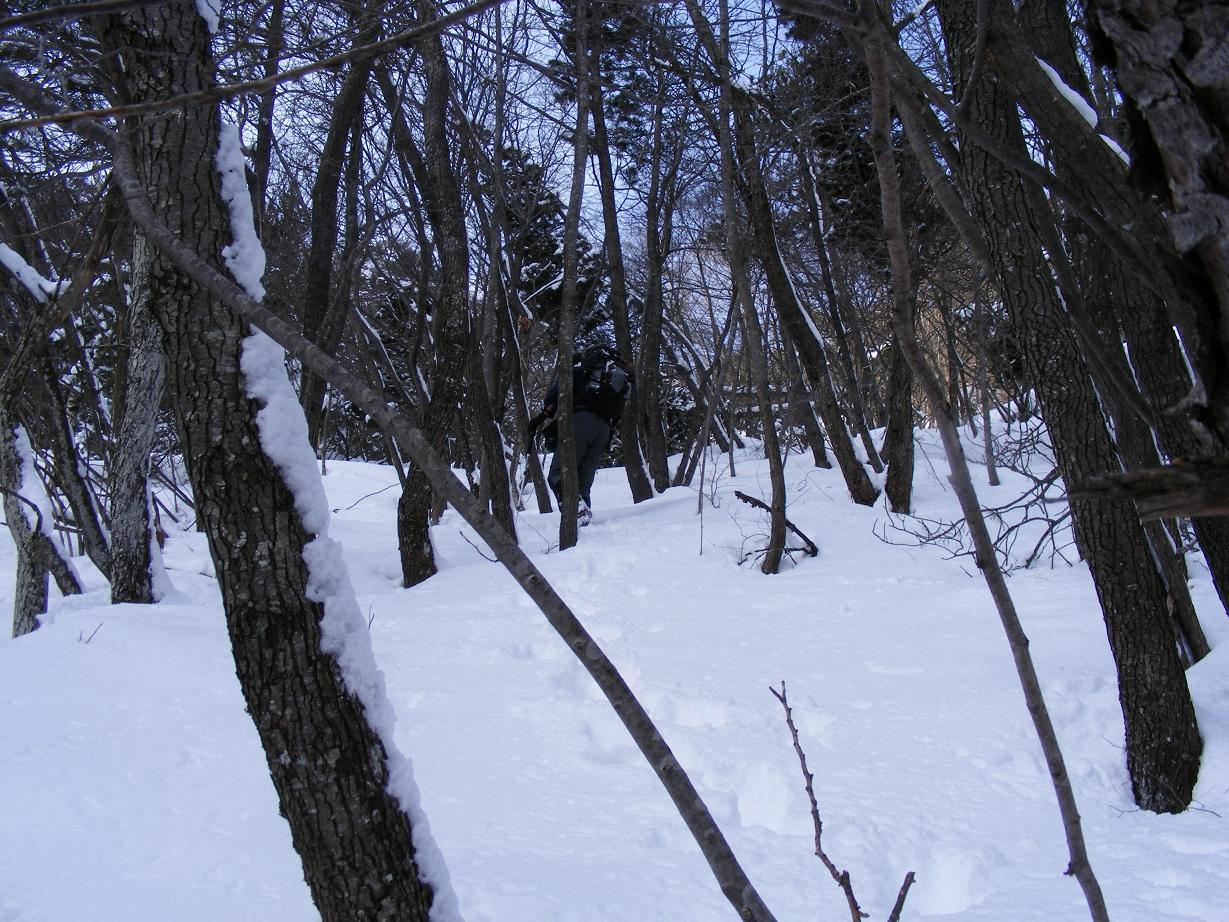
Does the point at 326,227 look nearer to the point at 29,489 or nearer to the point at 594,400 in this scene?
the point at 594,400

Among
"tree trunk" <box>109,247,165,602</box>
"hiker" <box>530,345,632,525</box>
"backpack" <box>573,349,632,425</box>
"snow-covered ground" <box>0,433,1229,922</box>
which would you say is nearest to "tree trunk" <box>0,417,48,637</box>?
"tree trunk" <box>109,247,165,602</box>

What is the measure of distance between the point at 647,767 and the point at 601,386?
472 centimetres

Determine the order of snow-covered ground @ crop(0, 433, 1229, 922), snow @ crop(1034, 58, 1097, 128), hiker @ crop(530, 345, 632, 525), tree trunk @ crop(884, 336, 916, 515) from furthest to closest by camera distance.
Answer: hiker @ crop(530, 345, 632, 525) < tree trunk @ crop(884, 336, 916, 515) < snow-covered ground @ crop(0, 433, 1229, 922) < snow @ crop(1034, 58, 1097, 128)

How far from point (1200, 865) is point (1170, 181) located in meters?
2.44

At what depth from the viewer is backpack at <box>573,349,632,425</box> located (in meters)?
7.63

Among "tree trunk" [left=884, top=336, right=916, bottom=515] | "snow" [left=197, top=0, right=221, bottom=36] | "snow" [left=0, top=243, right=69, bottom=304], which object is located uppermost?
"snow" [left=0, top=243, right=69, bottom=304]

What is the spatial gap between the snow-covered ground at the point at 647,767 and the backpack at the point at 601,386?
8.57 feet

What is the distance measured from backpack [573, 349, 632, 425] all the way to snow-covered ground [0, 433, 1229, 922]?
103 inches

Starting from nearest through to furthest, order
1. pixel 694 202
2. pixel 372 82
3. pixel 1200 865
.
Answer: pixel 1200 865, pixel 372 82, pixel 694 202

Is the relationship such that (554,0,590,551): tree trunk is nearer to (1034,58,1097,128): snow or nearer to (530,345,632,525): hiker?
(530,345,632,525): hiker

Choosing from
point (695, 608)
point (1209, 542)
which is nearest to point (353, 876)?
point (1209, 542)

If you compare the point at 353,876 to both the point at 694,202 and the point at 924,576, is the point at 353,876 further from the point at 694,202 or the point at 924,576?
the point at 694,202

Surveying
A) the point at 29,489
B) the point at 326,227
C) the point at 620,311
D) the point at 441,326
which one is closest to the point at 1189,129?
the point at 441,326

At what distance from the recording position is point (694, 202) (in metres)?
12.9
